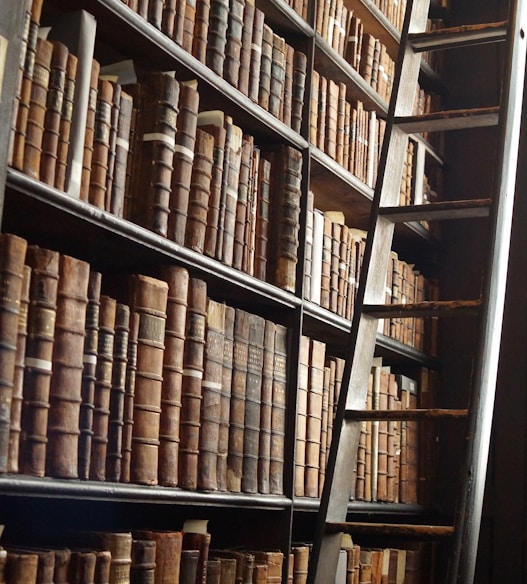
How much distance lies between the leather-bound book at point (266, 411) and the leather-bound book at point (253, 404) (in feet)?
0.04

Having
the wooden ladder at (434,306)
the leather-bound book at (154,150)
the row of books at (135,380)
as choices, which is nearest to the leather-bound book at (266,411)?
the row of books at (135,380)

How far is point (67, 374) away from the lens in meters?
1.72

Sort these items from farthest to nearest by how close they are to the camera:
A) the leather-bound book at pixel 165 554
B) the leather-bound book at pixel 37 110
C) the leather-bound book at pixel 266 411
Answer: the leather-bound book at pixel 266 411 → the leather-bound book at pixel 165 554 → the leather-bound book at pixel 37 110

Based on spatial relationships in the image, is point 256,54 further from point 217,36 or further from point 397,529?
point 397,529

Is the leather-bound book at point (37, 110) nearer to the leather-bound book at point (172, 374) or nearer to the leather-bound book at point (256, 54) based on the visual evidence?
the leather-bound book at point (172, 374)

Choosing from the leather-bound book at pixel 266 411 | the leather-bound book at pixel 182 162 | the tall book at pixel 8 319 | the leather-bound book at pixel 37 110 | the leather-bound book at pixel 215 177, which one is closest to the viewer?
the tall book at pixel 8 319

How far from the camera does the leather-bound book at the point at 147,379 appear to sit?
6.20 ft

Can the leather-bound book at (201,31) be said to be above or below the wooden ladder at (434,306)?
above

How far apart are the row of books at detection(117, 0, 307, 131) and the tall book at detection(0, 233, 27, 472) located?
626 millimetres

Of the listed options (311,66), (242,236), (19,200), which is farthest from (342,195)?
(19,200)

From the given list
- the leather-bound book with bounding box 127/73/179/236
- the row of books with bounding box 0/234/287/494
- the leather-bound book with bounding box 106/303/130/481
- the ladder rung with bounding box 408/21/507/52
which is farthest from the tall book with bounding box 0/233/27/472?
the ladder rung with bounding box 408/21/507/52

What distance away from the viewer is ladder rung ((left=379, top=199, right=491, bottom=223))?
6.86 ft

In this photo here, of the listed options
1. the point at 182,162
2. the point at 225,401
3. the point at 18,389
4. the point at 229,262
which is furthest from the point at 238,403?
the point at 18,389

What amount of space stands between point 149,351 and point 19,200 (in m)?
0.39
